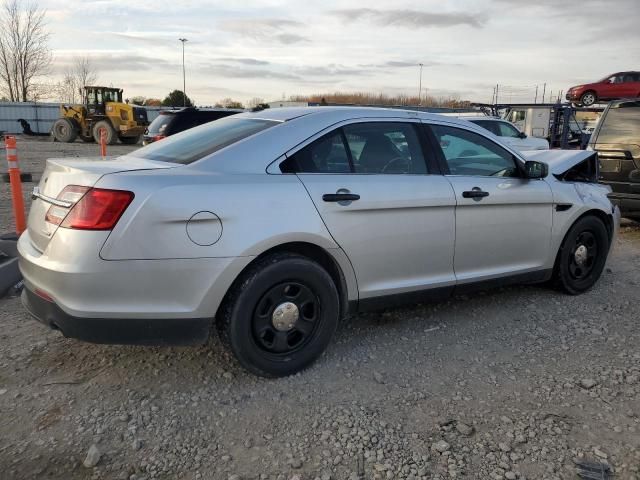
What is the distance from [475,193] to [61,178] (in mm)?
2647

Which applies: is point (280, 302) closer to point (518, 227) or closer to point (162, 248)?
point (162, 248)

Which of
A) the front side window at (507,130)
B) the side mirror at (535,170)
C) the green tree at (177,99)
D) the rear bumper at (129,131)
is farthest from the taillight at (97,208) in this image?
the green tree at (177,99)

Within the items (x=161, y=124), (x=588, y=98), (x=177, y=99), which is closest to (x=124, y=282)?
(x=161, y=124)

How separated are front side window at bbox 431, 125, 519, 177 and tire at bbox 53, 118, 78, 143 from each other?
26.2 meters

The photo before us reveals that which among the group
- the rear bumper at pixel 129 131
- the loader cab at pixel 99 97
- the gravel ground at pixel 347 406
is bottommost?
the gravel ground at pixel 347 406

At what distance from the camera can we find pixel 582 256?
4934 millimetres

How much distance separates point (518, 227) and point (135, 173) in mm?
2839

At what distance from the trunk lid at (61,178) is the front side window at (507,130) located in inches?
440

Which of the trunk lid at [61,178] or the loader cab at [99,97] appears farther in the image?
the loader cab at [99,97]

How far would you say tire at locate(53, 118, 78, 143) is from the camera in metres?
26.7

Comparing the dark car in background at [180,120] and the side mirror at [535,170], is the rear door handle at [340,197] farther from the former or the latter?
the dark car in background at [180,120]

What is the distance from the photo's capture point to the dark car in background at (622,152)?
287 inches

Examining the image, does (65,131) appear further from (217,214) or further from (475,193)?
(217,214)

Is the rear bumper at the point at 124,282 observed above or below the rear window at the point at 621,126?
below
